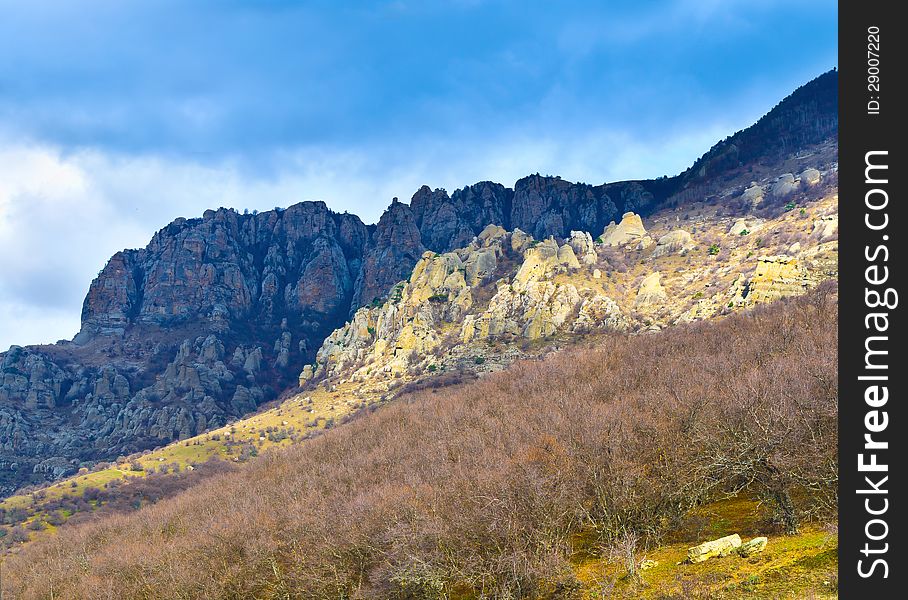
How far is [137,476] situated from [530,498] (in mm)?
176654

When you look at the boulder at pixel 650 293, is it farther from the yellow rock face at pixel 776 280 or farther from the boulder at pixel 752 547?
the boulder at pixel 752 547

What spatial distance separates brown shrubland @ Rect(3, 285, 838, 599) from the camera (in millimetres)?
37156

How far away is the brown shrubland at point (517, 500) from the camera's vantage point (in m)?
37.2

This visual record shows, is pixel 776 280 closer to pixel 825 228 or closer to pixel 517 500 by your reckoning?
pixel 825 228
